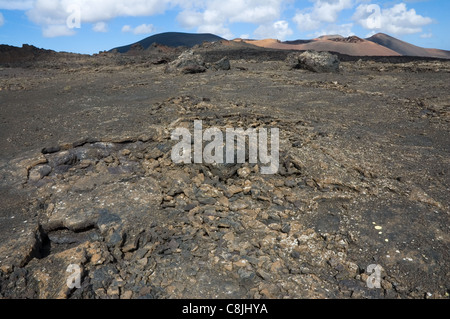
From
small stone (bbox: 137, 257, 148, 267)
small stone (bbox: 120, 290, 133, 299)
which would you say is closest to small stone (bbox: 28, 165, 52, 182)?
small stone (bbox: 137, 257, 148, 267)

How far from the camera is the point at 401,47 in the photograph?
850 inches

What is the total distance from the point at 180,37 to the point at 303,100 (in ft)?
80.4

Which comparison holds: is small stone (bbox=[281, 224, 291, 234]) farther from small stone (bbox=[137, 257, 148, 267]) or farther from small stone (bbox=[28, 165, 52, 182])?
small stone (bbox=[28, 165, 52, 182])

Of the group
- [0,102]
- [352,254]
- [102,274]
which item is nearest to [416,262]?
[352,254]

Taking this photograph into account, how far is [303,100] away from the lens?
6840mm

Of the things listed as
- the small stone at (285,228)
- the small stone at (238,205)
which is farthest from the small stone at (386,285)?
the small stone at (238,205)

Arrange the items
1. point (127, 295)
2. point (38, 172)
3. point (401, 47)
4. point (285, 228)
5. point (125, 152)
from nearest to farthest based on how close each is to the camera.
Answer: point (127, 295) < point (285, 228) < point (38, 172) < point (125, 152) < point (401, 47)

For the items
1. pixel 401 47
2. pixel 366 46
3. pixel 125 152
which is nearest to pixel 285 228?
pixel 125 152

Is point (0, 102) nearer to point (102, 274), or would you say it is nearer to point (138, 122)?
point (138, 122)

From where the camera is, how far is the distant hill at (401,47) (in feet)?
67.2

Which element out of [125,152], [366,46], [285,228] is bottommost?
[285,228]

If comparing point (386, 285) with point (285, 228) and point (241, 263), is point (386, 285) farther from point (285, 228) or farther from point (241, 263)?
point (241, 263)

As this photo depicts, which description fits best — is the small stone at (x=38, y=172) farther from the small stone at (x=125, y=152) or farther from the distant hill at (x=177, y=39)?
the distant hill at (x=177, y=39)

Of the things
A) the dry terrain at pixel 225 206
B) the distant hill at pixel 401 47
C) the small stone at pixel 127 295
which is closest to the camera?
the small stone at pixel 127 295
